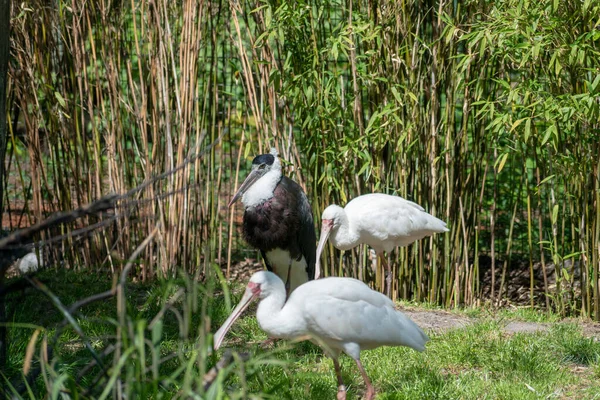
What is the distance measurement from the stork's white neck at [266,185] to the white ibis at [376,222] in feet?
1.43

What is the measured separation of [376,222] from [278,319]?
211cm

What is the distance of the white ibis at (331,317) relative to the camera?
4012 millimetres

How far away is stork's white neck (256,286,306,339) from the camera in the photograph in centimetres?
401

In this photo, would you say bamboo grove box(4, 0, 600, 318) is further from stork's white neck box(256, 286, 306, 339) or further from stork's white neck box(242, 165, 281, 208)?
stork's white neck box(256, 286, 306, 339)

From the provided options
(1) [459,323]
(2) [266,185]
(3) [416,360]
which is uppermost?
(2) [266,185]

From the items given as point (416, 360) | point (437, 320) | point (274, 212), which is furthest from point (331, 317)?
point (274, 212)

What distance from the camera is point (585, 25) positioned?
5629 millimetres

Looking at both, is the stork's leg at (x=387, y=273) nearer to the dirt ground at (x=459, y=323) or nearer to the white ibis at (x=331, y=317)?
the dirt ground at (x=459, y=323)

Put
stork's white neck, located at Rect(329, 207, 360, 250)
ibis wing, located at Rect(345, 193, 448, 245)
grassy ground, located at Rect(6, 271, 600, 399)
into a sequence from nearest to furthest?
grassy ground, located at Rect(6, 271, 600, 399)
ibis wing, located at Rect(345, 193, 448, 245)
stork's white neck, located at Rect(329, 207, 360, 250)

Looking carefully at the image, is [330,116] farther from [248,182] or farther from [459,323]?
[459,323]

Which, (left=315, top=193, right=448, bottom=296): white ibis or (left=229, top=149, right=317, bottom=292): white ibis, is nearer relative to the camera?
(left=315, top=193, right=448, bottom=296): white ibis

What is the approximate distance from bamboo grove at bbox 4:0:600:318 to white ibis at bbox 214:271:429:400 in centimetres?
188

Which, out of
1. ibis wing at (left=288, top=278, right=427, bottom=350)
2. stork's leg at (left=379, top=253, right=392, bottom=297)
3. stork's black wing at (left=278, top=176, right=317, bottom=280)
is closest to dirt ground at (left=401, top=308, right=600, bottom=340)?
stork's leg at (left=379, top=253, right=392, bottom=297)

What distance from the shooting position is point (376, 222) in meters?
5.98
